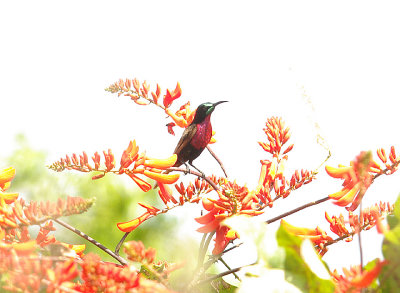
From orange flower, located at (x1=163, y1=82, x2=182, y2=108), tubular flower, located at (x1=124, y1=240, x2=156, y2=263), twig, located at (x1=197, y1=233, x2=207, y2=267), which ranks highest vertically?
orange flower, located at (x1=163, y1=82, x2=182, y2=108)

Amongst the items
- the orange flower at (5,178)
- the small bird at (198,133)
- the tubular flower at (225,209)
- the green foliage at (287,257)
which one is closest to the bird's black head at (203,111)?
the small bird at (198,133)

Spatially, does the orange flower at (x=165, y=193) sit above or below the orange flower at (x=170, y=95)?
below

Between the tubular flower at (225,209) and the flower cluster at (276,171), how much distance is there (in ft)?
0.08

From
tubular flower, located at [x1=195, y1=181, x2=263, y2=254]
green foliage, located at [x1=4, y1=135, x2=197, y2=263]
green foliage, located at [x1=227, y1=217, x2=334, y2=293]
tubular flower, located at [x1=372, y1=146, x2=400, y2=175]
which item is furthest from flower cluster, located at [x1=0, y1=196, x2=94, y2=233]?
green foliage, located at [x1=4, y1=135, x2=197, y2=263]

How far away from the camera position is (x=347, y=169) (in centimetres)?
77

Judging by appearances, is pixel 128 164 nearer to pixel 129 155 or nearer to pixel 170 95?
pixel 129 155

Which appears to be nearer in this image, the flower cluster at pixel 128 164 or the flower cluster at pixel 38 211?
the flower cluster at pixel 38 211

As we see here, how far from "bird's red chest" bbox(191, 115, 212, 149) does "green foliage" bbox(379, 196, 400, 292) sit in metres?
0.53

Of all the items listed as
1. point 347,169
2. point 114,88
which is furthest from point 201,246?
point 114,88

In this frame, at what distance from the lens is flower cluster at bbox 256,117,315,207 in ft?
2.72

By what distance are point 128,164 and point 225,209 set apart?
17cm

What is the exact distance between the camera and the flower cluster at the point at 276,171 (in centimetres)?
83

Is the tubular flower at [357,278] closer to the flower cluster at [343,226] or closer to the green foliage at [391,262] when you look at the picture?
the green foliage at [391,262]

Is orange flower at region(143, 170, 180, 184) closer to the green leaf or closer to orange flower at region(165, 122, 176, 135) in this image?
orange flower at region(165, 122, 176, 135)
